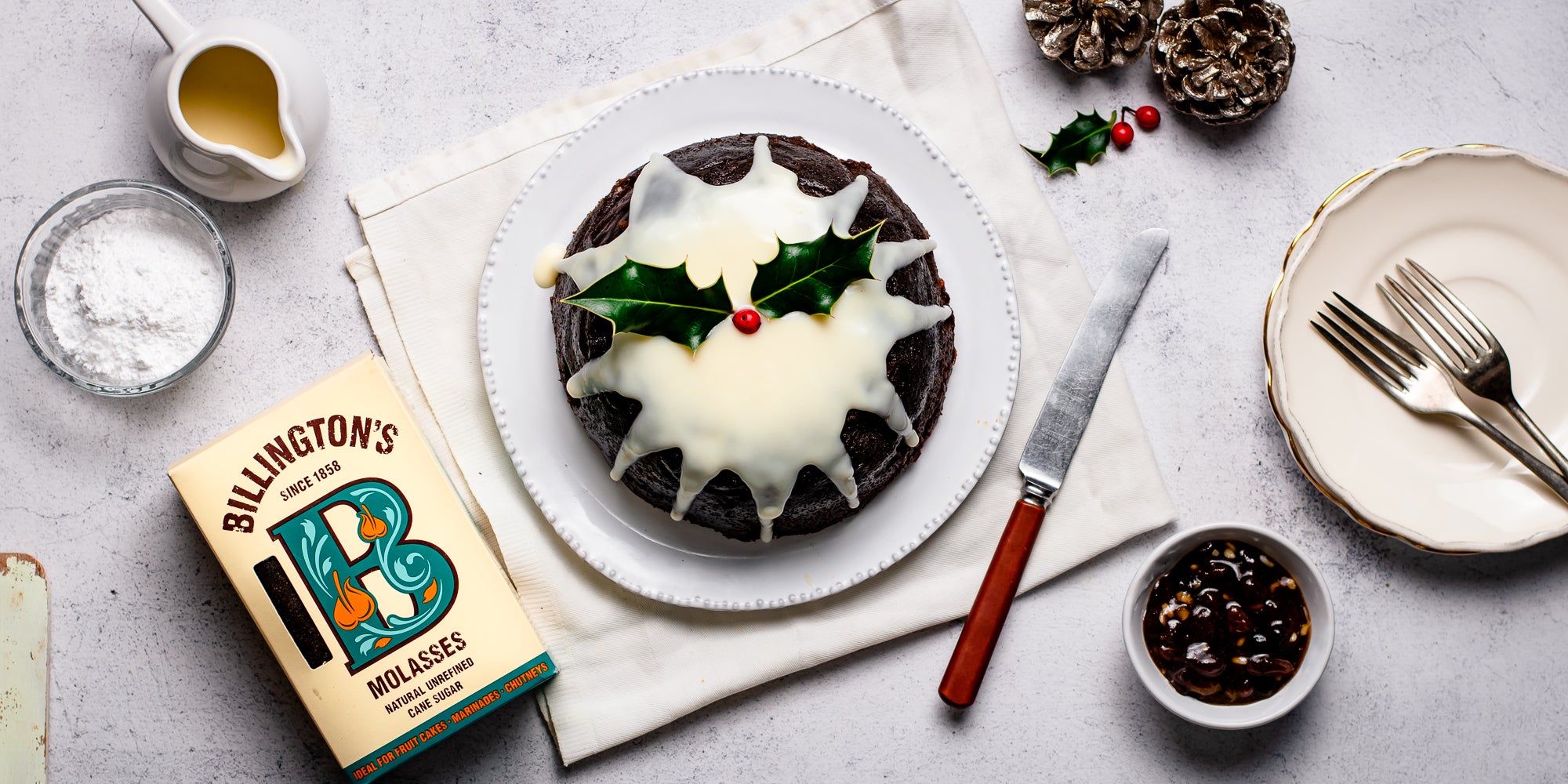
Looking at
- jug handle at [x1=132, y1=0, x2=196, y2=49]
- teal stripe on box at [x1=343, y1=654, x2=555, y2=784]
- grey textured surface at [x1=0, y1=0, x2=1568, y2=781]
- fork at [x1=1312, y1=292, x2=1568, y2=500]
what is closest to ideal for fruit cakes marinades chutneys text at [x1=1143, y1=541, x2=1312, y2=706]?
grey textured surface at [x1=0, y1=0, x2=1568, y2=781]

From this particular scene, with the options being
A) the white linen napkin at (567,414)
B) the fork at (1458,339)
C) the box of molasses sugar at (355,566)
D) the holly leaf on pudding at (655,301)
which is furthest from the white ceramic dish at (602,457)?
the fork at (1458,339)

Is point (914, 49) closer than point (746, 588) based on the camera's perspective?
No

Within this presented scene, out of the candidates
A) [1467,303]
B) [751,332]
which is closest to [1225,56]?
[1467,303]

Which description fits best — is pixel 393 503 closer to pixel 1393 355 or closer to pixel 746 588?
pixel 746 588

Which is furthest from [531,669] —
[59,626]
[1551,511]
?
[1551,511]

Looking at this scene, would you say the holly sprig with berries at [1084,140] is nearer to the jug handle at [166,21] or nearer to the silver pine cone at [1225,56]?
the silver pine cone at [1225,56]
